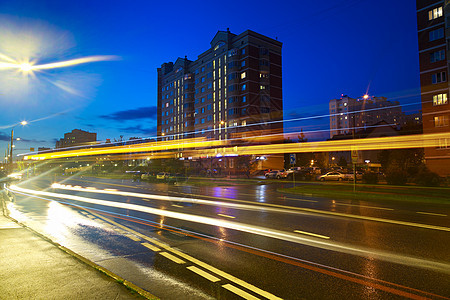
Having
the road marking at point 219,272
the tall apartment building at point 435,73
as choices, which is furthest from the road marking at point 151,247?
the tall apartment building at point 435,73

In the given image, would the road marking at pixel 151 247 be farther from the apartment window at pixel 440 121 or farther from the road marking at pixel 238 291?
the apartment window at pixel 440 121

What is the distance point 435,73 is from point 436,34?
588 centimetres

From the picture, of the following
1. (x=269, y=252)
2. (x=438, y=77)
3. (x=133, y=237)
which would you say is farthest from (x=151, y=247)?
(x=438, y=77)

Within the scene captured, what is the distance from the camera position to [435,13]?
1624 inches

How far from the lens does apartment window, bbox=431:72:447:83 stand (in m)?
40.5

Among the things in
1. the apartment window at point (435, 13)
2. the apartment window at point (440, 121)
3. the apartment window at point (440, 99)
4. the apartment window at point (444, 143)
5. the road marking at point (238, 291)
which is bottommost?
the road marking at point (238, 291)

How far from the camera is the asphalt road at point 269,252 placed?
15.0ft

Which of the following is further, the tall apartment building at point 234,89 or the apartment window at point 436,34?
the tall apartment building at point 234,89

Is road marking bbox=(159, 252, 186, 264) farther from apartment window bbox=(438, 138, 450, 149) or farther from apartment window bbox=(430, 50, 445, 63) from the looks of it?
apartment window bbox=(430, 50, 445, 63)

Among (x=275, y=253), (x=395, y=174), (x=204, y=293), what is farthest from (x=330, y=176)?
(x=204, y=293)

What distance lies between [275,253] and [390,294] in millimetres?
2557

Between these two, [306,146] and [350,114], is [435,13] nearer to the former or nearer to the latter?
[306,146]

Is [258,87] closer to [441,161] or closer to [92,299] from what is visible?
[441,161]

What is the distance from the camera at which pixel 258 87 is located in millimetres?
66500
